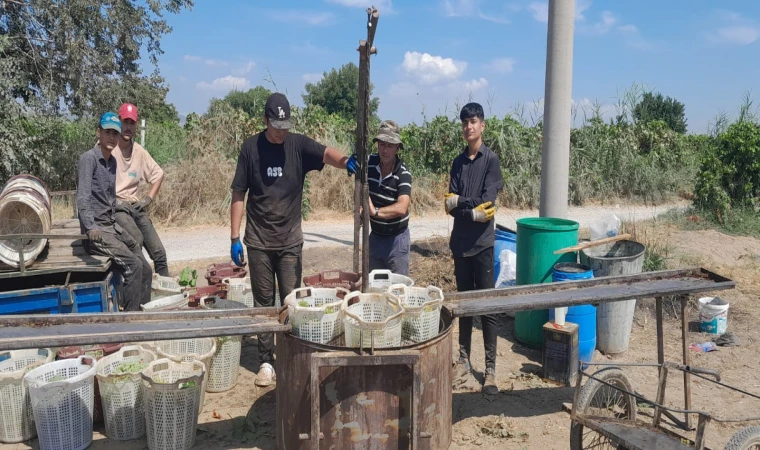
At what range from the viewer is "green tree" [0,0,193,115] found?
39.4 feet

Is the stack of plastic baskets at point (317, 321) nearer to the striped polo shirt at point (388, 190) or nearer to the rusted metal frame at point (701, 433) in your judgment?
the striped polo shirt at point (388, 190)

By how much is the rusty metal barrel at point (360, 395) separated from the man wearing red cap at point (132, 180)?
11.1 feet

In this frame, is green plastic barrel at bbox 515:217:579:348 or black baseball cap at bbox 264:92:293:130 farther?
green plastic barrel at bbox 515:217:579:348

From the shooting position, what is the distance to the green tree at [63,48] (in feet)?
39.4

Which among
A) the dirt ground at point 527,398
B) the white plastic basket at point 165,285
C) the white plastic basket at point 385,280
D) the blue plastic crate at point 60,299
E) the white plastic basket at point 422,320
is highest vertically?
the white plastic basket at point 385,280

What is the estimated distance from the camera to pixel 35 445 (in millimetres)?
3934

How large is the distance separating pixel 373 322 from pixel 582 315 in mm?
2821

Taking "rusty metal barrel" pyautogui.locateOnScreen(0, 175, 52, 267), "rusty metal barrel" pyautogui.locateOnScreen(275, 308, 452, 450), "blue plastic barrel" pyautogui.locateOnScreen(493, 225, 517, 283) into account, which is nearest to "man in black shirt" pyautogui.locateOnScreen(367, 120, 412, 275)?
"blue plastic barrel" pyautogui.locateOnScreen(493, 225, 517, 283)

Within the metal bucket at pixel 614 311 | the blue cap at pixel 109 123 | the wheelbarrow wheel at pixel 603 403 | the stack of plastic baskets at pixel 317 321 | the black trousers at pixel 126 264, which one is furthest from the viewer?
the metal bucket at pixel 614 311

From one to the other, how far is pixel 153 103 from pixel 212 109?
1.60 metres

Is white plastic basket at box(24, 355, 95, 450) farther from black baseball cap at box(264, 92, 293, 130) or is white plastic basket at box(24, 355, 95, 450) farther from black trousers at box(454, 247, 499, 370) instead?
black trousers at box(454, 247, 499, 370)

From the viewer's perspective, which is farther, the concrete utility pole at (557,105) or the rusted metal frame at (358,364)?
the concrete utility pole at (557,105)

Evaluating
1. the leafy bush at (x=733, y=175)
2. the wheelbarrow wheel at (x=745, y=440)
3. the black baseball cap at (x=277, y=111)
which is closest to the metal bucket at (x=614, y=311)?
the wheelbarrow wheel at (x=745, y=440)

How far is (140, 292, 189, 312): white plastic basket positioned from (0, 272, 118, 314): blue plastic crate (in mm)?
Answer: 357
